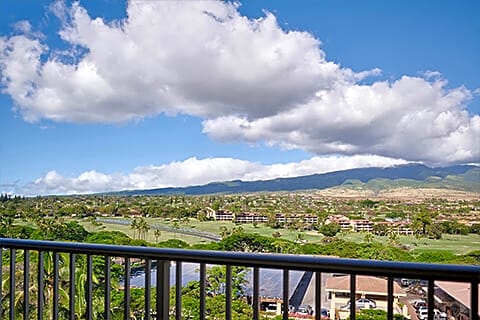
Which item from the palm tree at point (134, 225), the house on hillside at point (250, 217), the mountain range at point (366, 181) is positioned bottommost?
the palm tree at point (134, 225)

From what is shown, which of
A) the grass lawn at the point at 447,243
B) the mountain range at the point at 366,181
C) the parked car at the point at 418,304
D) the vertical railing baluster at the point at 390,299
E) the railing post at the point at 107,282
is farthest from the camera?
the mountain range at the point at 366,181

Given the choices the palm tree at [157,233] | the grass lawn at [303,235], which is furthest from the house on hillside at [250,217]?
the palm tree at [157,233]

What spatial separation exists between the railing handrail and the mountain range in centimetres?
166

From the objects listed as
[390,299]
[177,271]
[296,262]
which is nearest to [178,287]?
[177,271]

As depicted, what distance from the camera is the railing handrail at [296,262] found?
1413 millimetres

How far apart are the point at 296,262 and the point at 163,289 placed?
0.57 m

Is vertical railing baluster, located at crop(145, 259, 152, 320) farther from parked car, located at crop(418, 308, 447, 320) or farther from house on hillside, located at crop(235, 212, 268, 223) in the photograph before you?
house on hillside, located at crop(235, 212, 268, 223)

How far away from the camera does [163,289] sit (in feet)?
6.16

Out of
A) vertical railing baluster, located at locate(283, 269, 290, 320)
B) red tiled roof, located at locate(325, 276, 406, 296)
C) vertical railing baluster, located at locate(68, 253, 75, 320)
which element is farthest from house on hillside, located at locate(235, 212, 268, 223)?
vertical railing baluster, located at locate(283, 269, 290, 320)

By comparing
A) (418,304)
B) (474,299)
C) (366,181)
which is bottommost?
(418,304)

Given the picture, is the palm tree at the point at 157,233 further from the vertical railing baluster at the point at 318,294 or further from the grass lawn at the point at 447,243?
the vertical railing baluster at the point at 318,294

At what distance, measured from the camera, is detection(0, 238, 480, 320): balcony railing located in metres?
1.46

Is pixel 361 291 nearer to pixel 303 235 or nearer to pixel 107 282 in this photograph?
pixel 107 282

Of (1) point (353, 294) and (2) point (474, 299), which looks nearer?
(2) point (474, 299)
